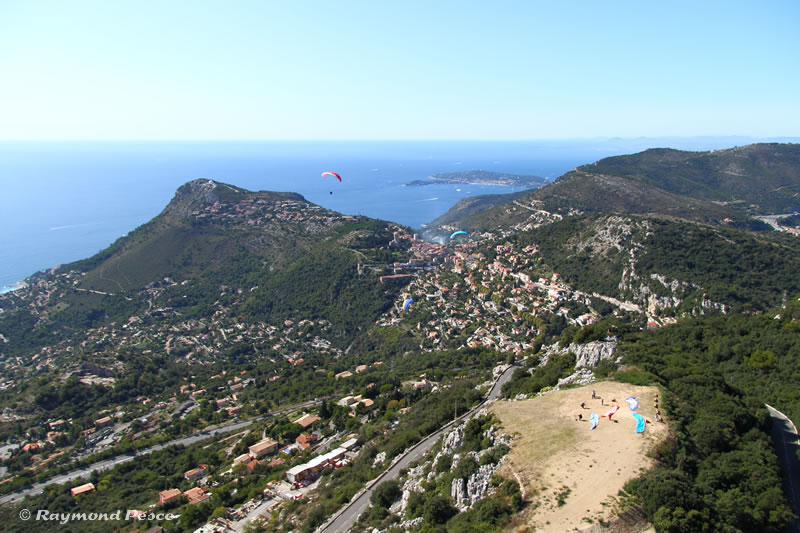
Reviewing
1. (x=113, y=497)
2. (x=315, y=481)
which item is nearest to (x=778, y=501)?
(x=315, y=481)

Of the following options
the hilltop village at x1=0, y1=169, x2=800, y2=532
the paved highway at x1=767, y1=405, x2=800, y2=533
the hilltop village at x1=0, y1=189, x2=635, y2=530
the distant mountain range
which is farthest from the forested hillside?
the distant mountain range

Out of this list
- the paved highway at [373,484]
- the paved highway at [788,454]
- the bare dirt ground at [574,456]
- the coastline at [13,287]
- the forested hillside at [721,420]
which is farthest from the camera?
the coastline at [13,287]

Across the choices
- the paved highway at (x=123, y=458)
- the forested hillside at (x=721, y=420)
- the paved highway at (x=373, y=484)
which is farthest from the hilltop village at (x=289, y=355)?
the forested hillside at (x=721, y=420)

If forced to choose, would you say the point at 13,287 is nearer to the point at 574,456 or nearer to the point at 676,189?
the point at 574,456

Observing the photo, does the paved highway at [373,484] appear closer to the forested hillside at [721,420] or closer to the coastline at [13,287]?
the forested hillside at [721,420]

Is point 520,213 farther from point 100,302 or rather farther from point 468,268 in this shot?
point 100,302

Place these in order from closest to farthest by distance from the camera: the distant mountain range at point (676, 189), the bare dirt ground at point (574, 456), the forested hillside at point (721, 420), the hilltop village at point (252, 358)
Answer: the forested hillside at point (721, 420), the bare dirt ground at point (574, 456), the hilltop village at point (252, 358), the distant mountain range at point (676, 189)

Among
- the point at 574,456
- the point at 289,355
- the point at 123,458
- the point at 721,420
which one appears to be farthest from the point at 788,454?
the point at 289,355
